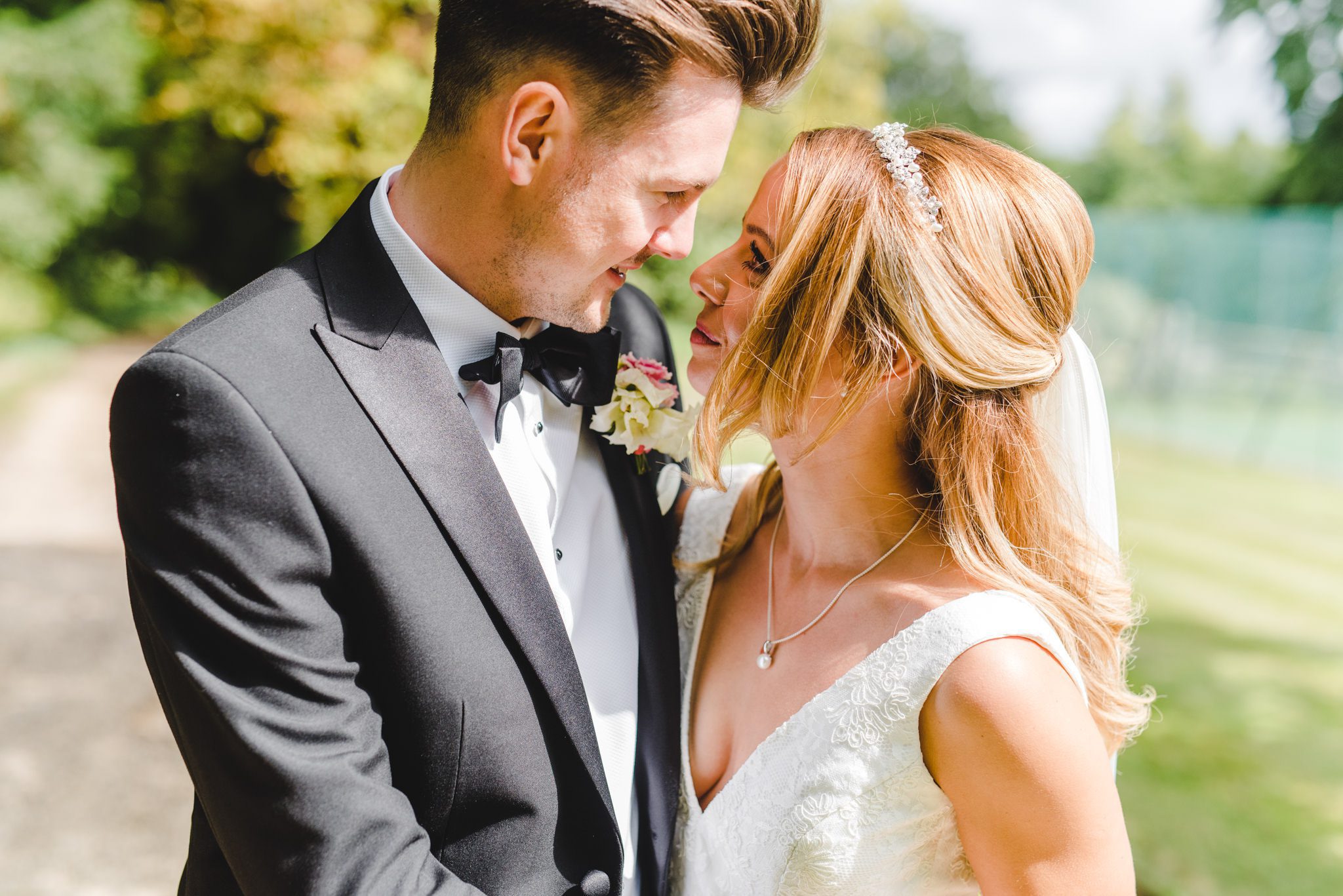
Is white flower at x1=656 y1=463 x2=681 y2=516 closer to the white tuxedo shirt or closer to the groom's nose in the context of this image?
the white tuxedo shirt

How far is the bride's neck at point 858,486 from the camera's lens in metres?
2.22

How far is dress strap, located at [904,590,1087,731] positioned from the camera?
187 centimetres

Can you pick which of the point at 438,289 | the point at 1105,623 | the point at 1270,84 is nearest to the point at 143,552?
the point at 438,289

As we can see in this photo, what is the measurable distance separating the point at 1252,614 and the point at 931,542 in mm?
7302

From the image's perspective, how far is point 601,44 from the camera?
1.84 metres

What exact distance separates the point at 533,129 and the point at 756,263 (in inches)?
23.2

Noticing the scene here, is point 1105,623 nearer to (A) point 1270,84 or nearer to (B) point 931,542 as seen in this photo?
(B) point 931,542

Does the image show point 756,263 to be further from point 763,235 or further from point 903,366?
point 903,366

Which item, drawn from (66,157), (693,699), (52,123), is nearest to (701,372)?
(693,699)

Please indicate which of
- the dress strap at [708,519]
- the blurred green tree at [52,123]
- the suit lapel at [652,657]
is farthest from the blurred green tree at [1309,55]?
the blurred green tree at [52,123]

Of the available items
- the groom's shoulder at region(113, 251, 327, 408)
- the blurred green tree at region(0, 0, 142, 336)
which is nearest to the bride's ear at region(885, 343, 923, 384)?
the groom's shoulder at region(113, 251, 327, 408)

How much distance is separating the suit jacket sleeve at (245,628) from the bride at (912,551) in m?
0.86

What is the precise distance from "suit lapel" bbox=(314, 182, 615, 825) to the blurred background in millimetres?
1147

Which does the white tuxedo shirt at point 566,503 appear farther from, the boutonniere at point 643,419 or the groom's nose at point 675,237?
the groom's nose at point 675,237
